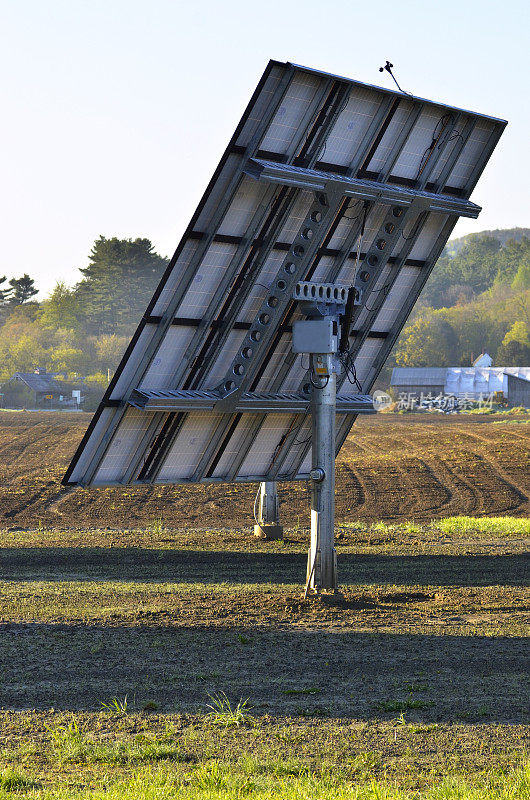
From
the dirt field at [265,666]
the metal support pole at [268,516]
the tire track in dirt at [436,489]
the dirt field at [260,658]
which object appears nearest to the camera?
the dirt field at [260,658]

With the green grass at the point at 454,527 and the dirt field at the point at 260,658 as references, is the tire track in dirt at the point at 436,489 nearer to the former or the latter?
the green grass at the point at 454,527

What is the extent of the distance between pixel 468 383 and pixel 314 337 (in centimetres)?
9802

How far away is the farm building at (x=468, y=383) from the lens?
357 ft

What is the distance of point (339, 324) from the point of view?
51.7 ft

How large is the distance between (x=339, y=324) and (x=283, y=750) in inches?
349

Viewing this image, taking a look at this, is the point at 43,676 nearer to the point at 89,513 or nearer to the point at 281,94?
the point at 281,94

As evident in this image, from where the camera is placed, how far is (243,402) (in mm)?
17234

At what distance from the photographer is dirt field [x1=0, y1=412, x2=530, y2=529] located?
29969mm

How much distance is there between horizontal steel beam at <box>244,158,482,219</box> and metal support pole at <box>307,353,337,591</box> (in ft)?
9.18

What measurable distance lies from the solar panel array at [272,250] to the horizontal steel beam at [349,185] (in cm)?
3

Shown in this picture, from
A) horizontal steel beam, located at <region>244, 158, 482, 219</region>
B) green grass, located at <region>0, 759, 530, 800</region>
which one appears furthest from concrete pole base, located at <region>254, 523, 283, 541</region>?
green grass, located at <region>0, 759, 530, 800</region>

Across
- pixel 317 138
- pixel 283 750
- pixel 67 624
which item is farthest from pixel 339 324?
pixel 283 750

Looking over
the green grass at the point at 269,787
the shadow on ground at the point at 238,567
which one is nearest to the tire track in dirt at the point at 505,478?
the shadow on ground at the point at 238,567

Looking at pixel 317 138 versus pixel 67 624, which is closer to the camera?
pixel 67 624
